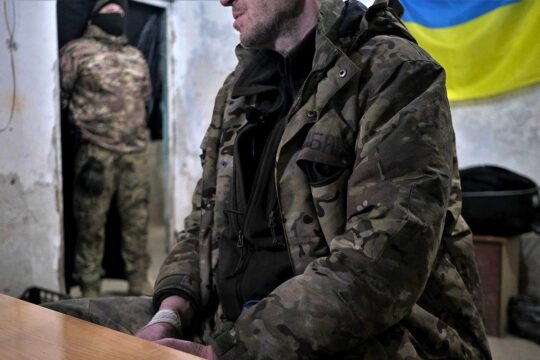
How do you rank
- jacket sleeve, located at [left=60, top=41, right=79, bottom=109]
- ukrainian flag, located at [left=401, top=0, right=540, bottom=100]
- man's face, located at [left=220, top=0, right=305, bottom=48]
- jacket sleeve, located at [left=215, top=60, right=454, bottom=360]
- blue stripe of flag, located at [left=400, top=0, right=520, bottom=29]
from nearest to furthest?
jacket sleeve, located at [left=215, top=60, right=454, bottom=360], man's face, located at [left=220, top=0, right=305, bottom=48], ukrainian flag, located at [left=401, top=0, right=540, bottom=100], blue stripe of flag, located at [left=400, top=0, right=520, bottom=29], jacket sleeve, located at [left=60, top=41, right=79, bottom=109]

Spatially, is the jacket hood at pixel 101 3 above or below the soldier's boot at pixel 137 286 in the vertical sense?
above

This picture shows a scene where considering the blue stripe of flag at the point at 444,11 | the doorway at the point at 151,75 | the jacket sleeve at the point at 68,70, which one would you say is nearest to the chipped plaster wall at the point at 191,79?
the doorway at the point at 151,75

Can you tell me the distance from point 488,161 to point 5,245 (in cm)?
260

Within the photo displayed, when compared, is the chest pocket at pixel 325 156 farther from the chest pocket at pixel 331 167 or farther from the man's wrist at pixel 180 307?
the man's wrist at pixel 180 307

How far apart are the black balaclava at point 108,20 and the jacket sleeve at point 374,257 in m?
2.49

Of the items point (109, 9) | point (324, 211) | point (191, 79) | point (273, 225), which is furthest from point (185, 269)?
point (191, 79)

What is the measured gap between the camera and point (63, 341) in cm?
75

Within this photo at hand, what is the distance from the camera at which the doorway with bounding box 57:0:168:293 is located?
117 inches

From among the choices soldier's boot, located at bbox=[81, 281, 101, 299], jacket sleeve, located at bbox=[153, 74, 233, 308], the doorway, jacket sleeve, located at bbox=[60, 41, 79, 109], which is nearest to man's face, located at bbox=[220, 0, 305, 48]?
jacket sleeve, located at bbox=[153, 74, 233, 308]

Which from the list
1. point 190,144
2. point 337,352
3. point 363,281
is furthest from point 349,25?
point 190,144

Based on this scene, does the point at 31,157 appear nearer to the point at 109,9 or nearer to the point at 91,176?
the point at 91,176

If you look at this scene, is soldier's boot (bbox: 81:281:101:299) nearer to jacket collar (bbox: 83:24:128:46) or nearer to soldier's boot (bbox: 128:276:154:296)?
soldier's boot (bbox: 128:276:154:296)

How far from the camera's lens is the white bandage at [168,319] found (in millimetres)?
1106

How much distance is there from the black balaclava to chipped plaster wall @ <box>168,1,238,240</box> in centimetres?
62
